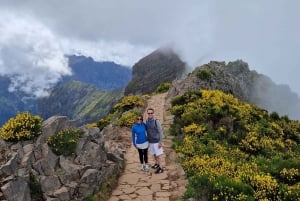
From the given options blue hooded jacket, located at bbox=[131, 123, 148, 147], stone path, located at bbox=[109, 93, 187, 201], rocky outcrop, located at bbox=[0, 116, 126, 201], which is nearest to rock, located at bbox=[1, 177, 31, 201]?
rocky outcrop, located at bbox=[0, 116, 126, 201]

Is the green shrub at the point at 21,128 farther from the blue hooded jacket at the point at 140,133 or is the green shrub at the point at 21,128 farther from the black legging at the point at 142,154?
the black legging at the point at 142,154

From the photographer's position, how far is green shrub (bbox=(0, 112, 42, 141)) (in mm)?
16125

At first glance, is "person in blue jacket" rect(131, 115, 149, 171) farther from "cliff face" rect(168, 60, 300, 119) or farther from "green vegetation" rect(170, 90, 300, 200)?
"cliff face" rect(168, 60, 300, 119)

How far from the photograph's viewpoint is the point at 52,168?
51.3 ft

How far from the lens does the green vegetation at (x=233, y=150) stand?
52.4 ft

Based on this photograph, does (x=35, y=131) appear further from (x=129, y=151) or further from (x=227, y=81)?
(x=227, y=81)

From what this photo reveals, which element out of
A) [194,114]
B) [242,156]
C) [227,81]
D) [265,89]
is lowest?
[242,156]

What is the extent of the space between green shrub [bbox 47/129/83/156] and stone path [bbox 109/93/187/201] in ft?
7.94

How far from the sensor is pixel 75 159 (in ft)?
55.3

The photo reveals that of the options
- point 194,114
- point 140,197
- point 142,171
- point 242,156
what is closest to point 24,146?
point 140,197

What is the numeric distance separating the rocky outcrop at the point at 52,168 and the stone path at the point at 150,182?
85 centimetres

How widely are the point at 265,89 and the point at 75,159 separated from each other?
390ft

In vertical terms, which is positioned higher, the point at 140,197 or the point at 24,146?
the point at 24,146

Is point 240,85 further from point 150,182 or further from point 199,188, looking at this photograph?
point 199,188
